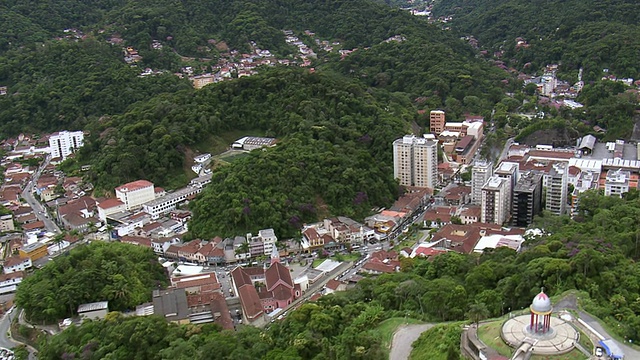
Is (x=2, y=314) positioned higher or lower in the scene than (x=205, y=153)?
lower

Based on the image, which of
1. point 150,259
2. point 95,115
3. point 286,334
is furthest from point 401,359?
point 95,115

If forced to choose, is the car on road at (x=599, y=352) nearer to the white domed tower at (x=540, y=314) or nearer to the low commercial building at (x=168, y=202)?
the white domed tower at (x=540, y=314)

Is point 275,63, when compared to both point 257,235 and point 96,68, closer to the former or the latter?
point 96,68

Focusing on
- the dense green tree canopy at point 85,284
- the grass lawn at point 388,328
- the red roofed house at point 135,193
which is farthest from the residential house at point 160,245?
the grass lawn at point 388,328

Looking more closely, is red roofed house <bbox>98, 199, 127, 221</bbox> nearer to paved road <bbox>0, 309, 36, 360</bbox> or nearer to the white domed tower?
paved road <bbox>0, 309, 36, 360</bbox>

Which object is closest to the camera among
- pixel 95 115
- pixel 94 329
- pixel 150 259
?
pixel 94 329

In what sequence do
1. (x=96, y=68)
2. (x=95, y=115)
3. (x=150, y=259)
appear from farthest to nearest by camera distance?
(x=96, y=68) → (x=95, y=115) → (x=150, y=259)
